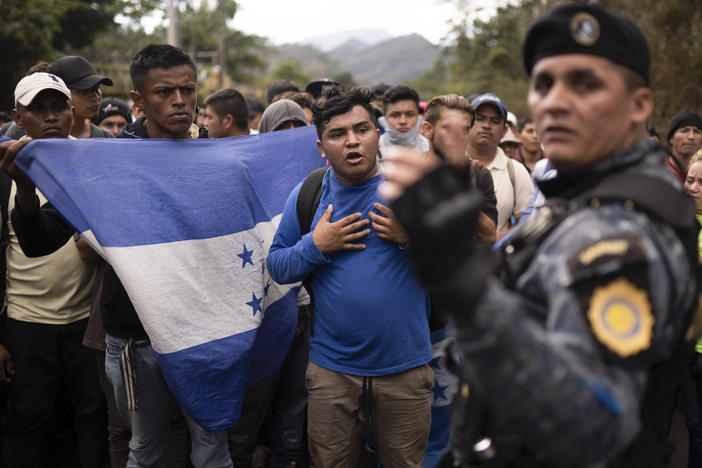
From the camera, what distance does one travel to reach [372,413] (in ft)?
9.25

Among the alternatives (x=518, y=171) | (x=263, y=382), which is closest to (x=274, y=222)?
(x=263, y=382)

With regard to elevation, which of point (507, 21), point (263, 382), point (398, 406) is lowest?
point (263, 382)

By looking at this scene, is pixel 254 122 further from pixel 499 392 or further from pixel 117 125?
pixel 499 392

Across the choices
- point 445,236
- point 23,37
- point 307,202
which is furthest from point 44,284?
point 23,37

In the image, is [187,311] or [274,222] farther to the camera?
[274,222]

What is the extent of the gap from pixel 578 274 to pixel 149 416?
8.19ft

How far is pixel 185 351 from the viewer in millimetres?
2801

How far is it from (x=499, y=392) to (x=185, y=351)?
2099mm

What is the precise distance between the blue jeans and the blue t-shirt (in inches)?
30.8

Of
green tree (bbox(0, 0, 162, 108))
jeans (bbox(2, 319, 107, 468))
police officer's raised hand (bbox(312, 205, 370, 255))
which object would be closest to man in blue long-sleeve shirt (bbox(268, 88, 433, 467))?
police officer's raised hand (bbox(312, 205, 370, 255))

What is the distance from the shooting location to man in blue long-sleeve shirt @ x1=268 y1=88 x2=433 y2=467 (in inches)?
107

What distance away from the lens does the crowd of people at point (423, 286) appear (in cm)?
107

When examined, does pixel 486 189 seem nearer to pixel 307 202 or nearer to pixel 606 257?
pixel 307 202

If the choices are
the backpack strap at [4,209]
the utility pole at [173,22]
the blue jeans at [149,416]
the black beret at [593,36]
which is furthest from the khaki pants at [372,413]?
the utility pole at [173,22]
